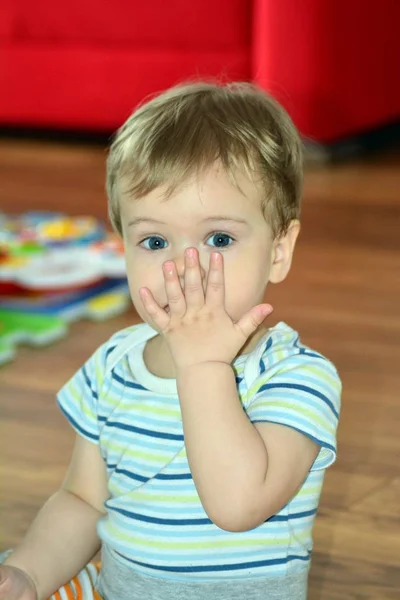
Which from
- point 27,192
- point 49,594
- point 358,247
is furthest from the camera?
point 27,192

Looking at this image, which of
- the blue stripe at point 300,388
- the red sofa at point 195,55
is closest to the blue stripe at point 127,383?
the blue stripe at point 300,388

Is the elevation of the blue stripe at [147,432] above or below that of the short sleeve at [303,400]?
below

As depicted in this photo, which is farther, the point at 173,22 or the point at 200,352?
the point at 173,22

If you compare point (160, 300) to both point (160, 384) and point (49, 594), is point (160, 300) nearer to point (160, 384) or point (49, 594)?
point (160, 384)

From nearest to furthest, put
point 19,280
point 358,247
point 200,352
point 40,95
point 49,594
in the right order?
point 200,352, point 49,594, point 19,280, point 358,247, point 40,95

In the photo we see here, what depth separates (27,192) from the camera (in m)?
2.79

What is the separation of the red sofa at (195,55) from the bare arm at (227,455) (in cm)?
223

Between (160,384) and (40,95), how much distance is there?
258 cm

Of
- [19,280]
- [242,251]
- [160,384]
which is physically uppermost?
[242,251]

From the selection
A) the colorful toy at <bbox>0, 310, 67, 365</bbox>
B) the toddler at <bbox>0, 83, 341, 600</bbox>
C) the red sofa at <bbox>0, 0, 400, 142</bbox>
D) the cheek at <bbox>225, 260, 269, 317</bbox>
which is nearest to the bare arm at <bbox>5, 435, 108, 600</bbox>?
the toddler at <bbox>0, 83, 341, 600</bbox>

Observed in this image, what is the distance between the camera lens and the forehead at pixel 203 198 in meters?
0.81

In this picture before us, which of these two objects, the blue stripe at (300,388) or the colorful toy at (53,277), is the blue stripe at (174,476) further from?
the colorful toy at (53,277)

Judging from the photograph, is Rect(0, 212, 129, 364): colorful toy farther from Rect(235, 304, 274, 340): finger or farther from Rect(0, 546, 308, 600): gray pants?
Rect(235, 304, 274, 340): finger

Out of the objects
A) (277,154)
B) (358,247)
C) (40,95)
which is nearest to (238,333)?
(277,154)
